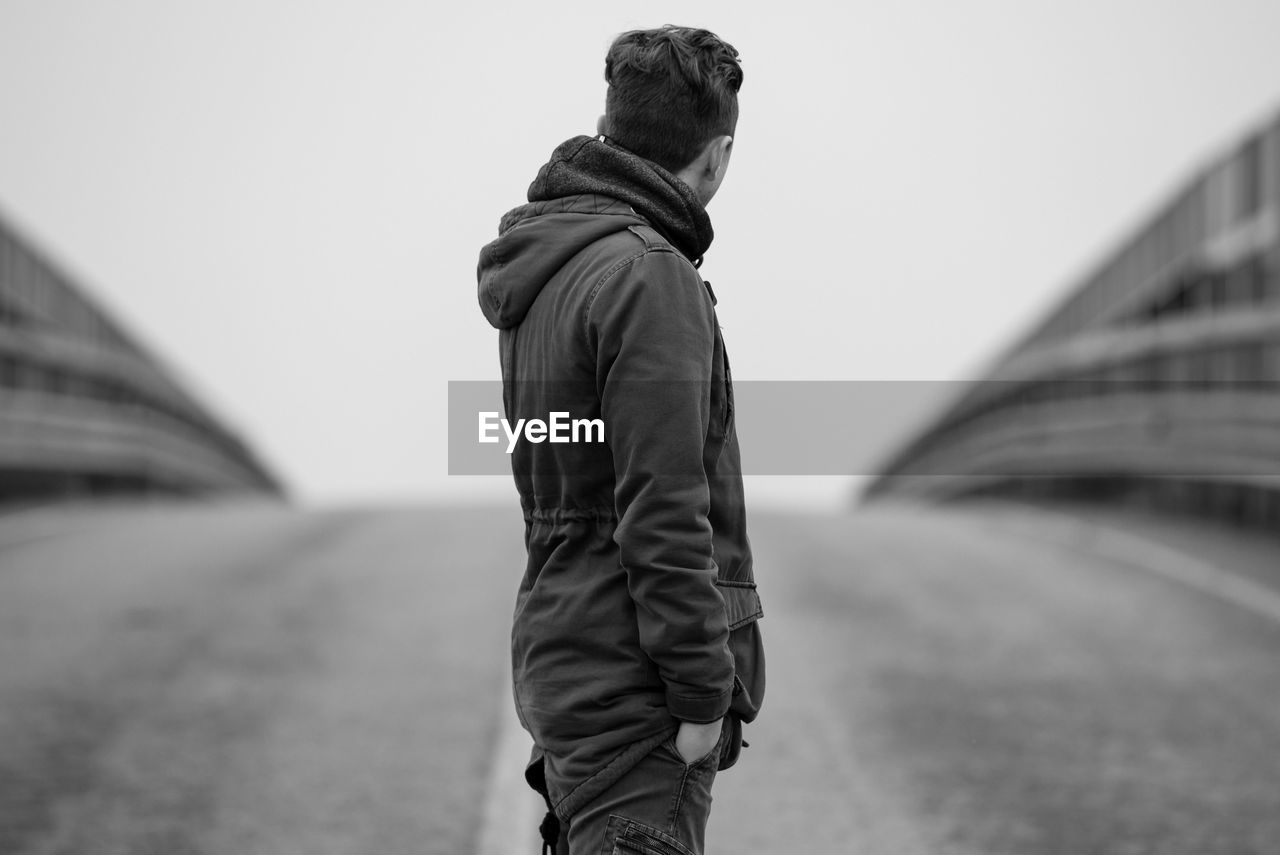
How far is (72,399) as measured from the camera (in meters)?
17.1

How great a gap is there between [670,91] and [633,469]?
27.6 inches

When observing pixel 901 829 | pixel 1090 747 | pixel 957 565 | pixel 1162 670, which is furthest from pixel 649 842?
pixel 957 565

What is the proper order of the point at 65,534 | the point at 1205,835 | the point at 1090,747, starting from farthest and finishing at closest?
the point at 65,534 → the point at 1090,747 → the point at 1205,835

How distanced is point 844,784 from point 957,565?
514 centimetres

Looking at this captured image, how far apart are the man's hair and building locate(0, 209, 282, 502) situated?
11991mm

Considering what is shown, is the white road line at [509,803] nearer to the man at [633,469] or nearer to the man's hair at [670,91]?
the man at [633,469]

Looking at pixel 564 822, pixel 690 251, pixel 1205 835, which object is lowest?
pixel 1205 835

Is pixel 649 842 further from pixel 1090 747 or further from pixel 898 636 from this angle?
pixel 898 636

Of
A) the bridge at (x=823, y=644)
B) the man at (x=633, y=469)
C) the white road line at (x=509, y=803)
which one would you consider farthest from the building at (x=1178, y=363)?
the man at (x=633, y=469)

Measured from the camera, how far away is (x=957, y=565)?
33.3ft

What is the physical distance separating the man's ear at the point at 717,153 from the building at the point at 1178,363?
7936 millimetres

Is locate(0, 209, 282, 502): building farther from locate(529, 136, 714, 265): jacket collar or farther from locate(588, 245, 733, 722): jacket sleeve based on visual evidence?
locate(588, 245, 733, 722): jacket sleeve

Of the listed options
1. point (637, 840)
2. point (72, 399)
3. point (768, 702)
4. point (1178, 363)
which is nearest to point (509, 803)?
point (768, 702)

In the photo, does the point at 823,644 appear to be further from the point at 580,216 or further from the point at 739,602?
the point at 580,216
